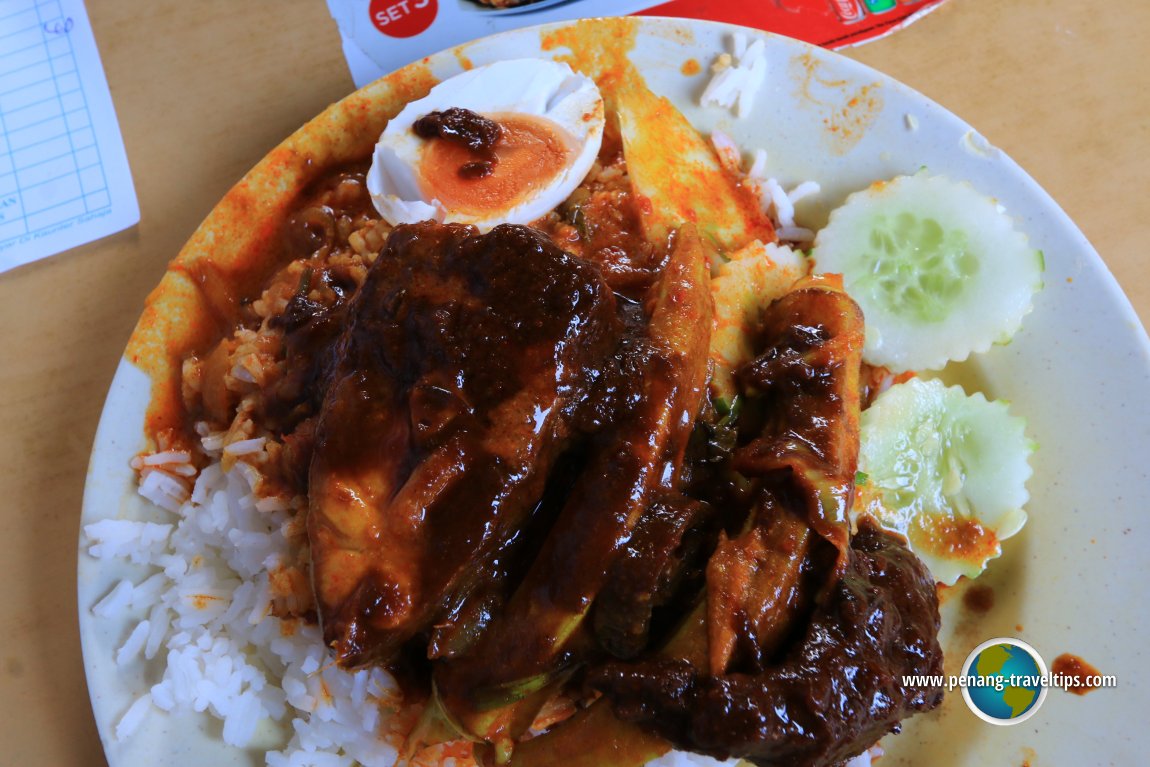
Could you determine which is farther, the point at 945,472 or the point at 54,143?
the point at 54,143

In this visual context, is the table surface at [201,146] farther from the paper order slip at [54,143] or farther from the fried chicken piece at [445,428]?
the fried chicken piece at [445,428]

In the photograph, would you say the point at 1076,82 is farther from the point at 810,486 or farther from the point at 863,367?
the point at 810,486

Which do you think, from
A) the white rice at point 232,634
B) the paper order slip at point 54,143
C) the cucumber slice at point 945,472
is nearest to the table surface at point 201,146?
the paper order slip at point 54,143

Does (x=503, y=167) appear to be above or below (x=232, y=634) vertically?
above

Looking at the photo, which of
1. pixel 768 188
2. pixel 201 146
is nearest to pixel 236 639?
pixel 201 146

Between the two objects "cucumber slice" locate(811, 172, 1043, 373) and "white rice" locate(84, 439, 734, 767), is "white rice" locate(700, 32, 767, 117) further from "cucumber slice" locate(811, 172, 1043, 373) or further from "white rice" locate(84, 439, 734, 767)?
"white rice" locate(84, 439, 734, 767)

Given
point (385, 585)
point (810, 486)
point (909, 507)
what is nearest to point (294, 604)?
point (385, 585)

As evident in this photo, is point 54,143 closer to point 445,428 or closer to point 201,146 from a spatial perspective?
point 201,146
